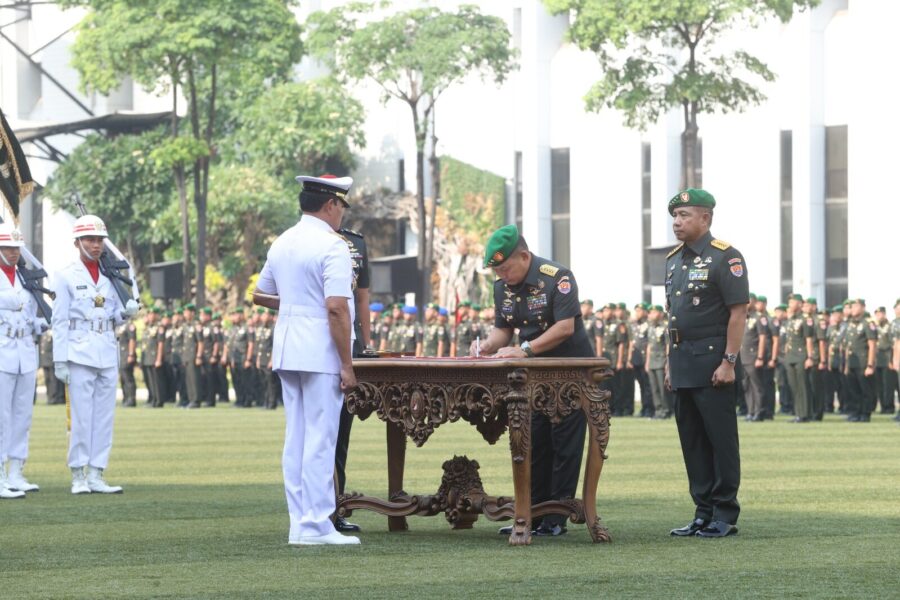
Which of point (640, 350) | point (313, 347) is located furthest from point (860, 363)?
point (313, 347)

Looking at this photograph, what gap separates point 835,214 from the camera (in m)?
45.9

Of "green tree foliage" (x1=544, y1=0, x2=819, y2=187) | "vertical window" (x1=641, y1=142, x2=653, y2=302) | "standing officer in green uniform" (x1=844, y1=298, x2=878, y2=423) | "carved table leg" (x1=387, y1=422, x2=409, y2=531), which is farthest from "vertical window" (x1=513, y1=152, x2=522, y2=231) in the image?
"carved table leg" (x1=387, y1=422, x2=409, y2=531)

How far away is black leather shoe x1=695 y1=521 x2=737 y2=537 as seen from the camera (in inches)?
417

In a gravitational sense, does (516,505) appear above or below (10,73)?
below

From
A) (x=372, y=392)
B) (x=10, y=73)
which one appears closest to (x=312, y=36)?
(x=10, y=73)

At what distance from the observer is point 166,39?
43875 millimetres

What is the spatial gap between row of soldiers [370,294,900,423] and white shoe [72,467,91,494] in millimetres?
13355

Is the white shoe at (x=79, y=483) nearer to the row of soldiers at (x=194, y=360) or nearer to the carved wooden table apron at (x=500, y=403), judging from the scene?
the carved wooden table apron at (x=500, y=403)

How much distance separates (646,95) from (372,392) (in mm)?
27675

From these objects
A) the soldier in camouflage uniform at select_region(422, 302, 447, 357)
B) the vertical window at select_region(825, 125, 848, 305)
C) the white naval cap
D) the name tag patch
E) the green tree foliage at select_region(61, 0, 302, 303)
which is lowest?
the soldier in camouflage uniform at select_region(422, 302, 447, 357)

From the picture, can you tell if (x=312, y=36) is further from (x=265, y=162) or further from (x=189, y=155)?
(x=265, y=162)

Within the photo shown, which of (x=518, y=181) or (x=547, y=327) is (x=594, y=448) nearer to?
(x=547, y=327)

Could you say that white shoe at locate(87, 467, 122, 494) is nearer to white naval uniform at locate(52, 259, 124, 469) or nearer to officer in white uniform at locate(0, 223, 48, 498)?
white naval uniform at locate(52, 259, 124, 469)

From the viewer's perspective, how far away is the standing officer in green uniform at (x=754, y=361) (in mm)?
28312
